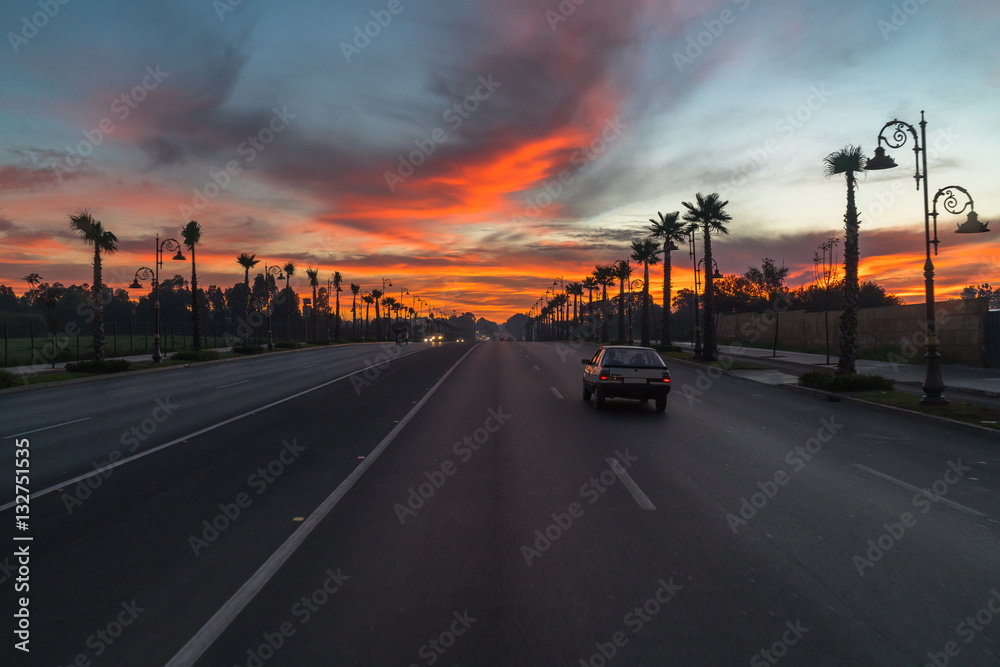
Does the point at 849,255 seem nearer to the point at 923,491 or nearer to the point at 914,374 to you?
the point at 914,374

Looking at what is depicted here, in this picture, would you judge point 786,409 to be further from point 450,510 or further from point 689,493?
point 450,510

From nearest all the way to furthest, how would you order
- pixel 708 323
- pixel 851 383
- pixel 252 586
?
pixel 252 586 < pixel 851 383 < pixel 708 323

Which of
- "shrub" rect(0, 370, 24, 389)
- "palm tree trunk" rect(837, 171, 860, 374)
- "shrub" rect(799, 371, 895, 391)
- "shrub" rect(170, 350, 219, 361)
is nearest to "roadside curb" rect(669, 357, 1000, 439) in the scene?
"shrub" rect(799, 371, 895, 391)

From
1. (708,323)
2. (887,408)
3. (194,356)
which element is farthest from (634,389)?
(194,356)

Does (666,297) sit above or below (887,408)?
above

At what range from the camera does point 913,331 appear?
3747cm

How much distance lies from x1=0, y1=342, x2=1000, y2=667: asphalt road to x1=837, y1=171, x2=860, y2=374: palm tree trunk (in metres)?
11.4

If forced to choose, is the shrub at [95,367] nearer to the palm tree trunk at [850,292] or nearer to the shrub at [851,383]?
the shrub at [851,383]

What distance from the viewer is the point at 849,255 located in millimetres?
23641

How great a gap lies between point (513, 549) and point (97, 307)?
38141 millimetres

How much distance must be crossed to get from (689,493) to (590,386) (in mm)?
9230

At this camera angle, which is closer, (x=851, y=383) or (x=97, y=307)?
(x=851, y=383)

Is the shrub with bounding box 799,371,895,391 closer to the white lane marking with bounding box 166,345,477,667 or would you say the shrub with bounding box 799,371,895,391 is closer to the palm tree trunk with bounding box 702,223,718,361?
the palm tree trunk with bounding box 702,223,718,361

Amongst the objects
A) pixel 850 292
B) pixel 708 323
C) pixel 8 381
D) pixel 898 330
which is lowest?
→ pixel 8 381
